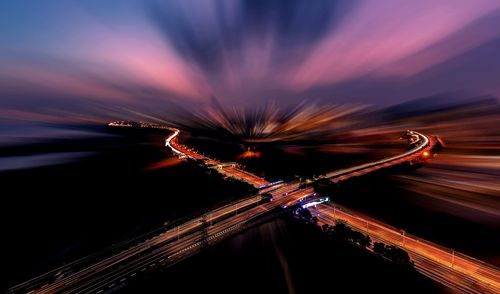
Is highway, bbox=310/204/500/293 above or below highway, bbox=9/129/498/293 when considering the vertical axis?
above

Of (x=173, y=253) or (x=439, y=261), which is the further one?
(x=173, y=253)

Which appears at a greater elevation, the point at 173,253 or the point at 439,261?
the point at 439,261

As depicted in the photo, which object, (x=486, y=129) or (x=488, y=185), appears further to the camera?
(x=486, y=129)

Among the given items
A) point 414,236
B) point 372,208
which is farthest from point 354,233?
point 372,208

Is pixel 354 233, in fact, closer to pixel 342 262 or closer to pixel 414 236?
pixel 342 262
